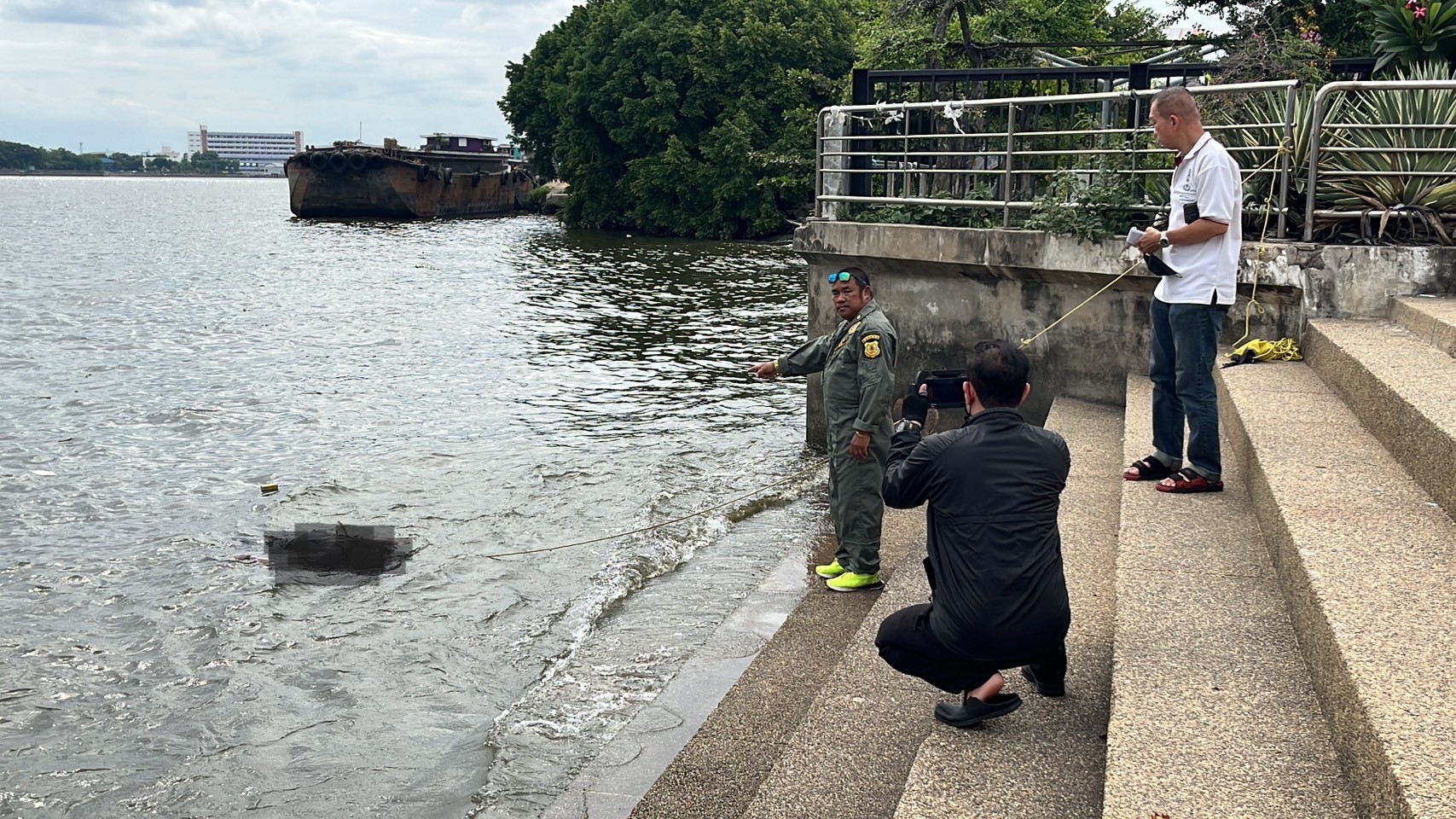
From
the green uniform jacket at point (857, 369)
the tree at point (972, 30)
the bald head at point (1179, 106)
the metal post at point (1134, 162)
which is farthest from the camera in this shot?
the tree at point (972, 30)

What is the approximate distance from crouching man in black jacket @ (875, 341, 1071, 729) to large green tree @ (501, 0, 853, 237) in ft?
136

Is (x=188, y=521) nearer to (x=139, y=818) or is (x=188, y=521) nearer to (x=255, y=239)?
(x=139, y=818)

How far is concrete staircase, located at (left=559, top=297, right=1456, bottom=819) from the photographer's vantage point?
3.01 meters

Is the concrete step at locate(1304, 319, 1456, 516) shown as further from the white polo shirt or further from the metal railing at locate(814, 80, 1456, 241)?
the metal railing at locate(814, 80, 1456, 241)

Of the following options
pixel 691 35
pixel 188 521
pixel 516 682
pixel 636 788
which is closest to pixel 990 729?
pixel 636 788

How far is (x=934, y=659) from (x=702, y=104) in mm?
49692

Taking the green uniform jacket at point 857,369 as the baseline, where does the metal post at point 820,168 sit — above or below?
above

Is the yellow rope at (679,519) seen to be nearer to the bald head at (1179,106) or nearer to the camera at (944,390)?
the camera at (944,390)

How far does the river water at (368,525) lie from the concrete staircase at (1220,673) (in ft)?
4.36

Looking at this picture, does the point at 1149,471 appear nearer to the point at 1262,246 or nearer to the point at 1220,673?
the point at 1220,673

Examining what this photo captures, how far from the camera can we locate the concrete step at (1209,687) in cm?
301

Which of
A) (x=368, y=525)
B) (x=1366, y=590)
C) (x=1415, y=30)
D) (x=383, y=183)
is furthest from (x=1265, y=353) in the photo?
(x=383, y=183)

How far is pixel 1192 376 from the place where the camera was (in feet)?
17.8

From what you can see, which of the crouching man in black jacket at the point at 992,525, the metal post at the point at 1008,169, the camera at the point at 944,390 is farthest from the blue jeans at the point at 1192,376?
the metal post at the point at 1008,169
